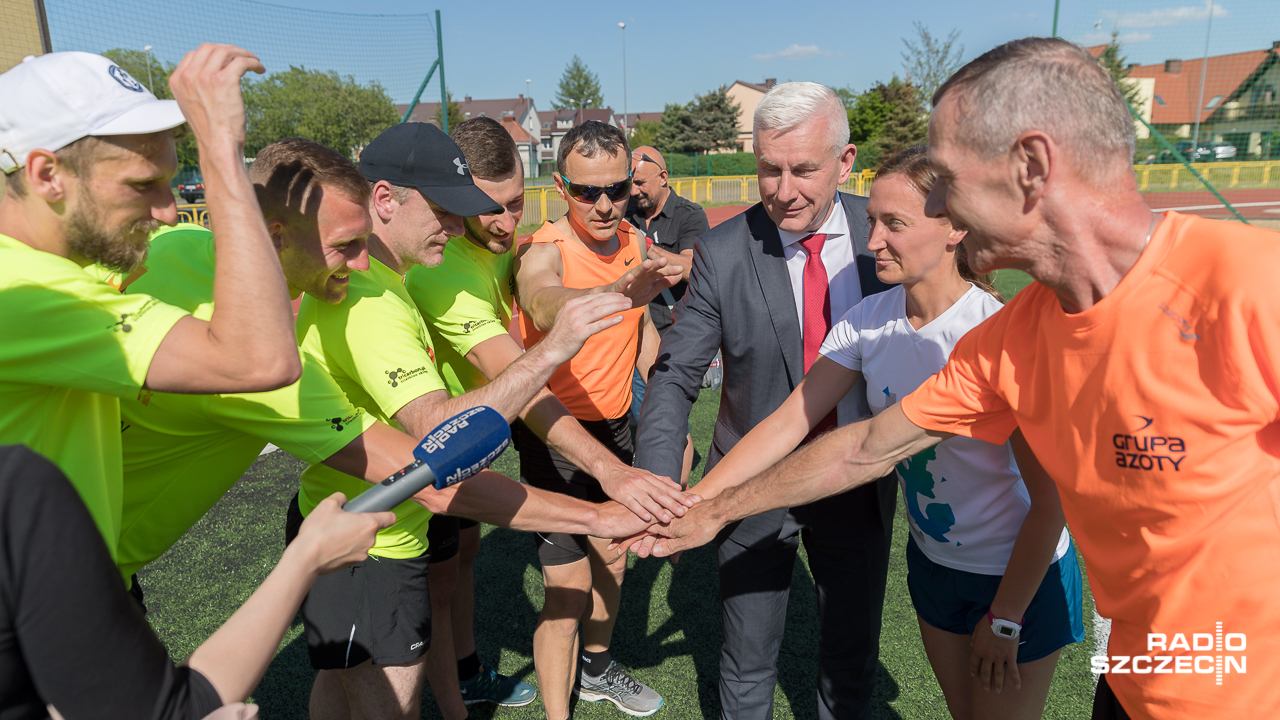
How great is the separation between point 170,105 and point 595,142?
2323mm

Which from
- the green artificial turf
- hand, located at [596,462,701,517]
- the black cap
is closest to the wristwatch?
hand, located at [596,462,701,517]

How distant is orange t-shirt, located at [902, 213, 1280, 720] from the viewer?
4.39 ft

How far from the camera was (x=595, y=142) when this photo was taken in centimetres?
374

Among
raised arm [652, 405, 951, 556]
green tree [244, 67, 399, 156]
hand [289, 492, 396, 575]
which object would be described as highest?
green tree [244, 67, 399, 156]

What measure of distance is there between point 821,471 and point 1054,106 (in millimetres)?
1230

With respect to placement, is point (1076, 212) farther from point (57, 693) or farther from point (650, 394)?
point (57, 693)

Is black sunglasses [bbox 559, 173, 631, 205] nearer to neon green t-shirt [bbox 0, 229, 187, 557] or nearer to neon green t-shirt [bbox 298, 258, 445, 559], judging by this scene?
neon green t-shirt [bbox 298, 258, 445, 559]

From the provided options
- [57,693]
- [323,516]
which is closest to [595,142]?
[323,516]

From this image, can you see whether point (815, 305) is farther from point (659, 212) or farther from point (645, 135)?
point (645, 135)

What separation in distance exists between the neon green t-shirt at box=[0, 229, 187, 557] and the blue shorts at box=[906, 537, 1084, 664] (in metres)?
2.41

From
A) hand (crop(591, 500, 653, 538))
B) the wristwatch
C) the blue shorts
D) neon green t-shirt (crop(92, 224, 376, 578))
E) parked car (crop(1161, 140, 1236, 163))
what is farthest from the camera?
parked car (crop(1161, 140, 1236, 163))

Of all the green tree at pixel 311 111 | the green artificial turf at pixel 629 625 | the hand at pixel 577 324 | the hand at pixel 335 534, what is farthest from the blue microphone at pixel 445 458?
the green tree at pixel 311 111

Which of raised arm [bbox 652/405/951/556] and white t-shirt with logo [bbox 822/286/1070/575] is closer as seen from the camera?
raised arm [bbox 652/405/951/556]

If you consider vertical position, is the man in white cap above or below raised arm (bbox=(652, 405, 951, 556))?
above
